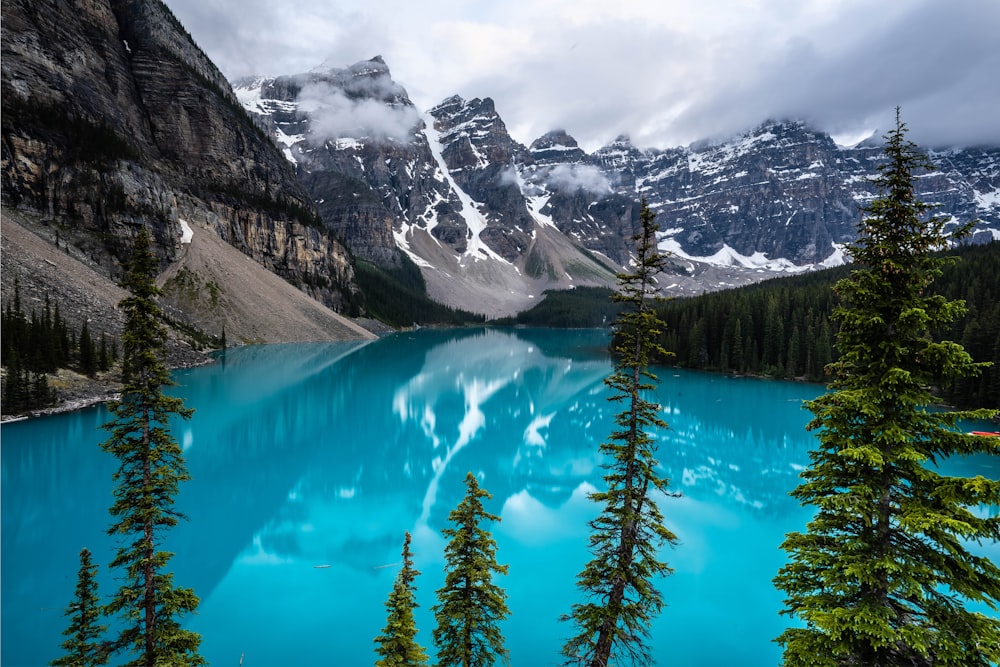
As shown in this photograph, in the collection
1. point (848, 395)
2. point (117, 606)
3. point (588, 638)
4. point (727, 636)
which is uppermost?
point (848, 395)

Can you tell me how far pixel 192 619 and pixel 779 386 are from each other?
62046 mm

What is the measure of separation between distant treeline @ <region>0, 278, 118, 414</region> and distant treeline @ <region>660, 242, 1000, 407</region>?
54.3m

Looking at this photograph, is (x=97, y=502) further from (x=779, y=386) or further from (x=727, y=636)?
(x=779, y=386)

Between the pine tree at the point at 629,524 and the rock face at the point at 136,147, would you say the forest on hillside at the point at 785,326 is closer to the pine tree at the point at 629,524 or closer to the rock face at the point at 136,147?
the pine tree at the point at 629,524

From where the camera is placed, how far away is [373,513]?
21.7m

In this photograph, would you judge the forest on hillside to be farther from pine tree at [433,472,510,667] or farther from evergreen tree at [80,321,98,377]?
evergreen tree at [80,321,98,377]

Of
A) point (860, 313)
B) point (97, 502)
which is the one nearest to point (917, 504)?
point (860, 313)

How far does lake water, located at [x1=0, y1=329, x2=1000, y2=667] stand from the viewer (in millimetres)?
13500

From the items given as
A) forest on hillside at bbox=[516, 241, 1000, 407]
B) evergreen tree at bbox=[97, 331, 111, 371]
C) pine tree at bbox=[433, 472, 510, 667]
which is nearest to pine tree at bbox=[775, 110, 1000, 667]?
pine tree at bbox=[433, 472, 510, 667]

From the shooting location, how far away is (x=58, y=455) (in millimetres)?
26484

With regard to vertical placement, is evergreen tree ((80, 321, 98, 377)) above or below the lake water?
above

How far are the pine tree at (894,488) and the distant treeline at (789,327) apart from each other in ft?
151

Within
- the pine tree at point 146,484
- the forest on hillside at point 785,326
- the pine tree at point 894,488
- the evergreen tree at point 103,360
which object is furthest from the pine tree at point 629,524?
the evergreen tree at point 103,360

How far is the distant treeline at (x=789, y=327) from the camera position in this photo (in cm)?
5044
